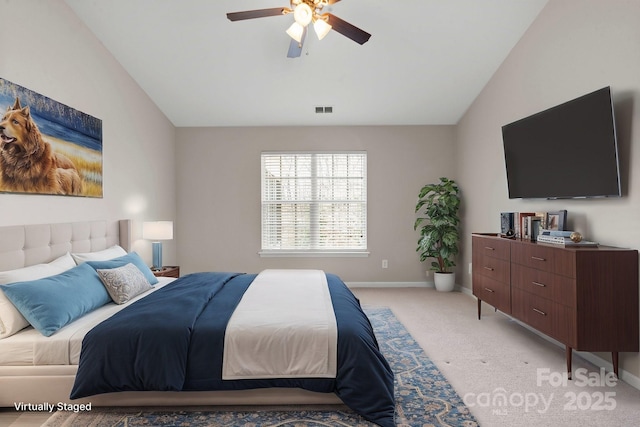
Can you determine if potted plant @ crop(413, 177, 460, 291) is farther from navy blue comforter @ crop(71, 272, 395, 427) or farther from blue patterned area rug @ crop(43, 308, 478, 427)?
navy blue comforter @ crop(71, 272, 395, 427)

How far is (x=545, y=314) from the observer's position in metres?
2.87

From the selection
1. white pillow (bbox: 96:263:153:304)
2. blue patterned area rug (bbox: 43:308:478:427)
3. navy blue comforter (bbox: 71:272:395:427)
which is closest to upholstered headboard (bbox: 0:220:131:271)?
white pillow (bbox: 96:263:153:304)

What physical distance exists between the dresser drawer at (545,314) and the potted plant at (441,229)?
1.93 m

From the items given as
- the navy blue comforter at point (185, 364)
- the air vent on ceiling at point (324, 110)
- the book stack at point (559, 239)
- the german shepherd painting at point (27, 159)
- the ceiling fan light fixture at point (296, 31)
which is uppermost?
the air vent on ceiling at point (324, 110)

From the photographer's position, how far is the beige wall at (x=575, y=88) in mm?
2564

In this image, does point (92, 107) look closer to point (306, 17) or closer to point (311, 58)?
point (311, 58)

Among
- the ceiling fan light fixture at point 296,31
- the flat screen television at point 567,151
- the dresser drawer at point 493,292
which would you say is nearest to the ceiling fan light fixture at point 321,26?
the ceiling fan light fixture at point 296,31

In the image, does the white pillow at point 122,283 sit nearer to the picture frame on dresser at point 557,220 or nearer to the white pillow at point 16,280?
the white pillow at point 16,280

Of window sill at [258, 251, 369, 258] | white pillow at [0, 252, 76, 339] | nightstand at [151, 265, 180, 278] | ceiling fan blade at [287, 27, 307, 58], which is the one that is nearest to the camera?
white pillow at [0, 252, 76, 339]

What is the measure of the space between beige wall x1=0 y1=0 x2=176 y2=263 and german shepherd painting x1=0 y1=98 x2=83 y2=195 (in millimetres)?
95

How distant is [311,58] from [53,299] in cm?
336

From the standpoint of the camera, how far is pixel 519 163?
3699mm

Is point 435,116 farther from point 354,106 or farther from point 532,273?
point 532,273

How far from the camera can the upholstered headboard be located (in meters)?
2.61
